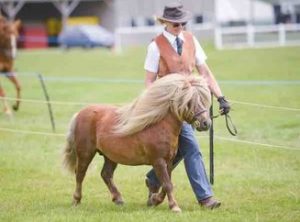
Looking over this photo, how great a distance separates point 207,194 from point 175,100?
1.05 metres

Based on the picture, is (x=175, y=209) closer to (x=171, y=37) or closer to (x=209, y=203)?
(x=209, y=203)

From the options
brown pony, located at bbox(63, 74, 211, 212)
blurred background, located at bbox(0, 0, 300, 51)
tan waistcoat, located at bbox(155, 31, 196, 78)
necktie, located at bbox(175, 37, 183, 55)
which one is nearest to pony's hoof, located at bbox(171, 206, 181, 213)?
brown pony, located at bbox(63, 74, 211, 212)

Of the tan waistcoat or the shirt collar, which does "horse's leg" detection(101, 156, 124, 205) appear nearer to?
the tan waistcoat

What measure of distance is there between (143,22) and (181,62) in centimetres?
3922

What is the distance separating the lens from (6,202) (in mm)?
8297

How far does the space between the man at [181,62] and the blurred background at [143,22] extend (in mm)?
28730

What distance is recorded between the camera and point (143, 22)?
46.3 metres

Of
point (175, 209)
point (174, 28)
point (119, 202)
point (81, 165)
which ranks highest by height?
point (174, 28)

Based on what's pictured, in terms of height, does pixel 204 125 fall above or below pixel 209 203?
above

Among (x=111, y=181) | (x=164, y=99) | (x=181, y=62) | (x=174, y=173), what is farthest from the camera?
(x=174, y=173)

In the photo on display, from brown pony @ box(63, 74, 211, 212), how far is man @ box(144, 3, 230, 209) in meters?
0.23

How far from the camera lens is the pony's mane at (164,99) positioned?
23.3 ft

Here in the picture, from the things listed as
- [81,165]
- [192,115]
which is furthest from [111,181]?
[192,115]

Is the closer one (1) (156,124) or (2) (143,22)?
(1) (156,124)
